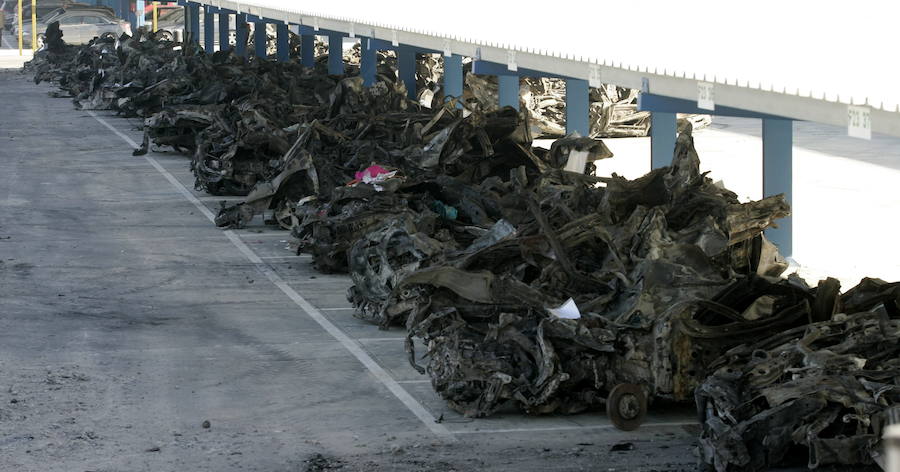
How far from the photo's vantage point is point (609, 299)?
1145cm

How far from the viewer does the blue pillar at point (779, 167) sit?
17.8m

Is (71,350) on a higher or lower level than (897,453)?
lower

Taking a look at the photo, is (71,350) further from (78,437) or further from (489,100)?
(489,100)

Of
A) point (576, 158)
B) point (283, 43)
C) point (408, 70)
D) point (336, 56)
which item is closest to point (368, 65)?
point (408, 70)

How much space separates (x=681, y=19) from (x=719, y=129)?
23.3 meters

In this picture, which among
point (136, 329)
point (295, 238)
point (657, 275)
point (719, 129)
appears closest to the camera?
point (657, 275)

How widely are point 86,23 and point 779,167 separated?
68161 mm

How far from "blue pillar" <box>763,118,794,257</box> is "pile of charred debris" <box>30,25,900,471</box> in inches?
89.2

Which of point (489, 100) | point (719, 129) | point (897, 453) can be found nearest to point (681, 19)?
point (897, 453)

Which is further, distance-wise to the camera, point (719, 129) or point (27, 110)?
point (27, 110)

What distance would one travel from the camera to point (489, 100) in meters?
34.5

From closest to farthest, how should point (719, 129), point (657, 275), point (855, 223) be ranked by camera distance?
point (657, 275) < point (855, 223) < point (719, 129)

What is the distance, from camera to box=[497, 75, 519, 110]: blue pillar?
25.6 metres

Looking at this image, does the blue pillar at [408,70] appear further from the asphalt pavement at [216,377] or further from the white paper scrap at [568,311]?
the white paper scrap at [568,311]
